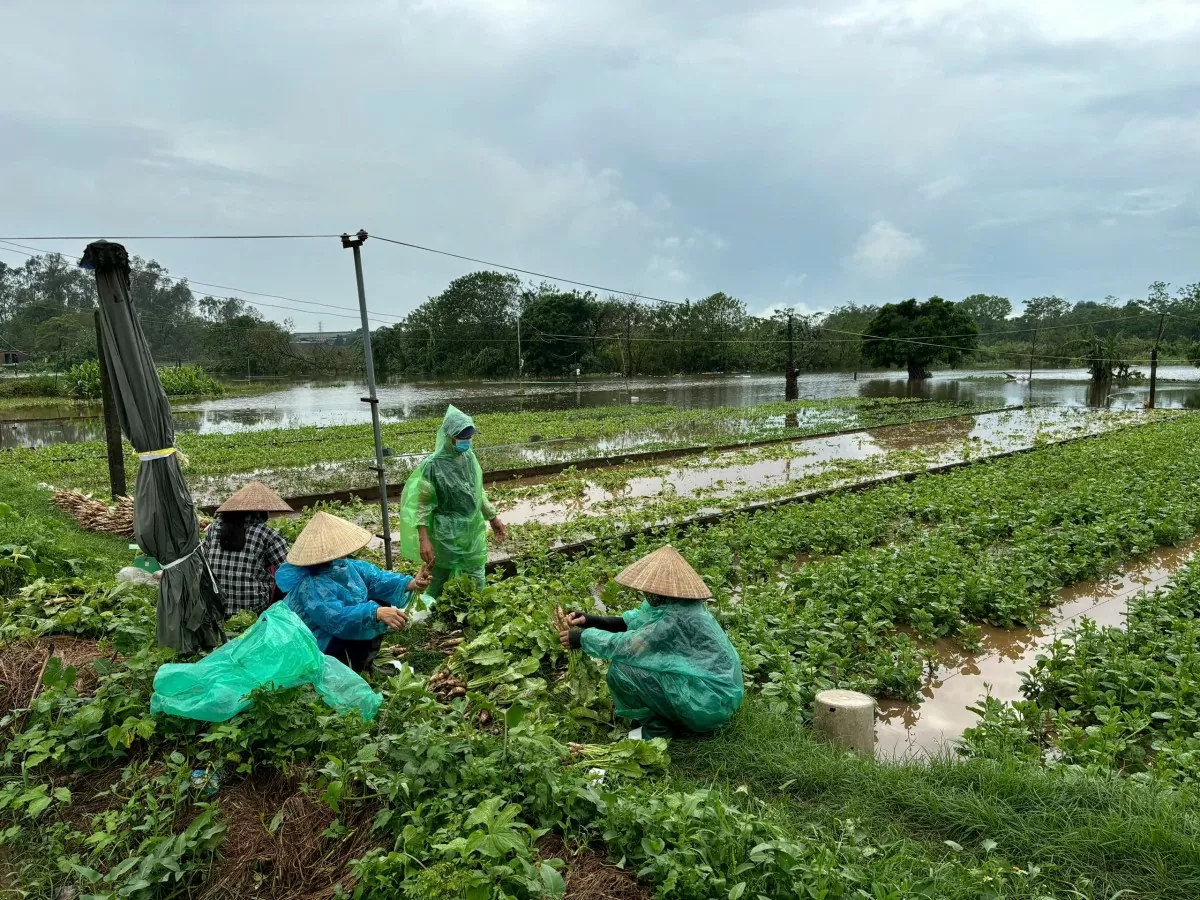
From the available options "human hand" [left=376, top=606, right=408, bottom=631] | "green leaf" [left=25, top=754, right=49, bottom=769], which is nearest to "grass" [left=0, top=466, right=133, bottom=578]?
"green leaf" [left=25, top=754, right=49, bottom=769]

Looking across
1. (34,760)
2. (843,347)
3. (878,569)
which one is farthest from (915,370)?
(34,760)

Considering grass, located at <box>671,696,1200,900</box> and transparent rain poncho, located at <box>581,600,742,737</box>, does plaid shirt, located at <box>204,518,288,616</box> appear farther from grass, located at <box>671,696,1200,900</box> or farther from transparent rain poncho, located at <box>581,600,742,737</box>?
grass, located at <box>671,696,1200,900</box>

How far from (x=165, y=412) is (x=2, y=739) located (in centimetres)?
196

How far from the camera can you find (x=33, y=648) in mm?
4551

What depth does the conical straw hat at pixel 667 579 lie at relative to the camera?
12.8ft

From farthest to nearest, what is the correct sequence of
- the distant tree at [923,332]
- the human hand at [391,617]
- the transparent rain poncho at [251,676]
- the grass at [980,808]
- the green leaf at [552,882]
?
the distant tree at [923,332]
the human hand at [391,617]
the transparent rain poncho at [251,676]
the grass at [980,808]
the green leaf at [552,882]

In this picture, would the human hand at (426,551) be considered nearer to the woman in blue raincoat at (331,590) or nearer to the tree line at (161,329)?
the woman in blue raincoat at (331,590)

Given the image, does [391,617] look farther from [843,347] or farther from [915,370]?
[843,347]

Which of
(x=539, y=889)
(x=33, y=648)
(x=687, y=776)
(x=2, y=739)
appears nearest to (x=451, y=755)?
(x=539, y=889)

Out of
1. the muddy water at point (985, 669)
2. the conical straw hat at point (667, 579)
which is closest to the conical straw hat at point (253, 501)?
the conical straw hat at point (667, 579)

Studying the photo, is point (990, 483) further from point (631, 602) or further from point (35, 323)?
point (35, 323)

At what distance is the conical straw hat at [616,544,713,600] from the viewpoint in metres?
3.90

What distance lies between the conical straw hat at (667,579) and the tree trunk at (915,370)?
49172 millimetres

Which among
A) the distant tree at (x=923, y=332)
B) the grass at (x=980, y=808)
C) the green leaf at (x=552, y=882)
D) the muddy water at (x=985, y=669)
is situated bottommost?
the muddy water at (x=985, y=669)
